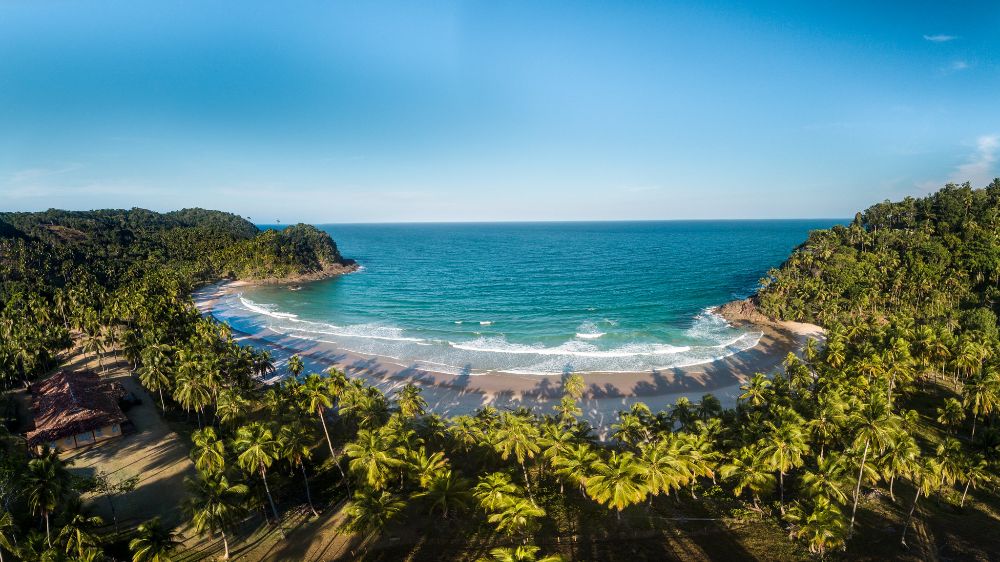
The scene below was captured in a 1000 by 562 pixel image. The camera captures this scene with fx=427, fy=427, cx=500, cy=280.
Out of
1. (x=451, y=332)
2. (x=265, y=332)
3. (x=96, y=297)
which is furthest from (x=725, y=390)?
(x=96, y=297)

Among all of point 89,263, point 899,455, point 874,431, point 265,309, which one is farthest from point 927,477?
point 89,263

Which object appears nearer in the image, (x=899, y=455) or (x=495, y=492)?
(x=495, y=492)

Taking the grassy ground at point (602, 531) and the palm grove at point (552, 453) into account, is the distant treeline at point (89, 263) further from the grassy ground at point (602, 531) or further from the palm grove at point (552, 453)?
the grassy ground at point (602, 531)

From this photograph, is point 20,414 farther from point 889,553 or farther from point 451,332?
point 889,553

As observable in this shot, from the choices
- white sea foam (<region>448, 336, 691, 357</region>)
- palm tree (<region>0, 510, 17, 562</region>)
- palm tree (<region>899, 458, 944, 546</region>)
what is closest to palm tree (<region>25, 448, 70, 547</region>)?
palm tree (<region>0, 510, 17, 562</region>)

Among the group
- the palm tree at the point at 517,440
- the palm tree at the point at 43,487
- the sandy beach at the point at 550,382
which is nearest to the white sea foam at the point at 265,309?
the sandy beach at the point at 550,382

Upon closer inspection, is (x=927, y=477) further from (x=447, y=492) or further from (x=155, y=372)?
(x=155, y=372)
